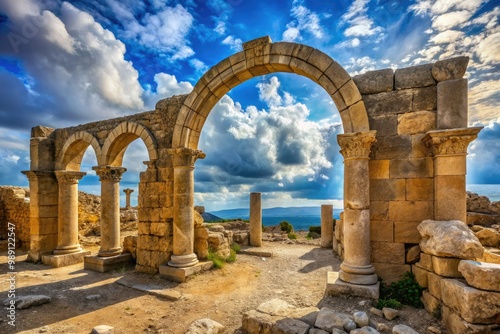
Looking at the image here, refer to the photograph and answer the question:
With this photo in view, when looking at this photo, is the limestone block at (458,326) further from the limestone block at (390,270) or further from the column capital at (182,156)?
the column capital at (182,156)

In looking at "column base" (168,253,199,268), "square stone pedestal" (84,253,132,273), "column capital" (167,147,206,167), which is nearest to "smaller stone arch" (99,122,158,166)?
"column capital" (167,147,206,167)

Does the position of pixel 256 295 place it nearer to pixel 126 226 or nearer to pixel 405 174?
pixel 405 174

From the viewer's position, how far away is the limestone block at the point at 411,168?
4793 millimetres

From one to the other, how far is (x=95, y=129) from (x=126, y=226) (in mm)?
8127

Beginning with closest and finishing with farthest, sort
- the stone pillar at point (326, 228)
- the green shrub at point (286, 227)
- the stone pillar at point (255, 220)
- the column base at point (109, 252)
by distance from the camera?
the column base at point (109, 252), the stone pillar at point (326, 228), the stone pillar at point (255, 220), the green shrub at point (286, 227)

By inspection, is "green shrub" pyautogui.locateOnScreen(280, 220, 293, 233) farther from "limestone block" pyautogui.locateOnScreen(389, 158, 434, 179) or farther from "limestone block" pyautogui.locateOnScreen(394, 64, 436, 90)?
"limestone block" pyautogui.locateOnScreen(394, 64, 436, 90)

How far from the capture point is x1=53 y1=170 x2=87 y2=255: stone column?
9.27 meters

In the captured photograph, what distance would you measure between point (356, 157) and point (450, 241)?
192 cm

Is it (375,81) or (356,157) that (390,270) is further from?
(375,81)

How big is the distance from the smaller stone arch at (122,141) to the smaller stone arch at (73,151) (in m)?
1.09

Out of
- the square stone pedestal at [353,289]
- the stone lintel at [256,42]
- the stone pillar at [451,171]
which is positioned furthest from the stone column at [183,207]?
the stone pillar at [451,171]

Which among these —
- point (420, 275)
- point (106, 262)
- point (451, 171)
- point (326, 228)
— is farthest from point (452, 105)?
point (106, 262)

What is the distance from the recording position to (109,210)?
27.4ft

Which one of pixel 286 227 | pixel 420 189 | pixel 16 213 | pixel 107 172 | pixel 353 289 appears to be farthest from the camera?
pixel 286 227
